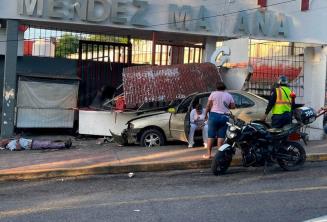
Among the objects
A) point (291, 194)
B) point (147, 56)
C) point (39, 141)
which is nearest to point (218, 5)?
point (147, 56)

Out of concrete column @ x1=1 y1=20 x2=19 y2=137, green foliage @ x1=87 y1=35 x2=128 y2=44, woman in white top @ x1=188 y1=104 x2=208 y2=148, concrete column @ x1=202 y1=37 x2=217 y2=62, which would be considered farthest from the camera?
green foliage @ x1=87 y1=35 x2=128 y2=44

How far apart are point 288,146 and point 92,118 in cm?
675

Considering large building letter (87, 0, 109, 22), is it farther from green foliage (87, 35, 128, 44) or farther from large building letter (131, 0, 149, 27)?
green foliage (87, 35, 128, 44)

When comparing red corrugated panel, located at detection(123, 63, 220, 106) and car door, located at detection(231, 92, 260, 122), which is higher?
red corrugated panel, located at detection(123, 63, 220, 106)

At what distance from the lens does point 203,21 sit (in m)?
15.0

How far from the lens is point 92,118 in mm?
14984

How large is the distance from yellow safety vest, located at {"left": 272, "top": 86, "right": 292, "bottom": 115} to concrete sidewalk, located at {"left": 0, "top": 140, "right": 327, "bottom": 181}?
1.29 m

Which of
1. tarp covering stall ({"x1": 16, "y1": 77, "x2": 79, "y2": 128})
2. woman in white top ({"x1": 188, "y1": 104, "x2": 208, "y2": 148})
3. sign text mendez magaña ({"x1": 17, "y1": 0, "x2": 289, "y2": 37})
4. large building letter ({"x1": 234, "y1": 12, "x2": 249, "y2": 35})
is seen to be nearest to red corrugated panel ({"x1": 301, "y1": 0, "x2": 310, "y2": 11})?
sign text mendez magaña ({"x1": 17, "y1": 0, "x2": 289, "y2": 37})

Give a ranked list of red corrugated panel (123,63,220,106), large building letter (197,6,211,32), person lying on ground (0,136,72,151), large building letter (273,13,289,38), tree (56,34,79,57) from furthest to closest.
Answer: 1. tree (56,34,79,57)
2. large building letter (273,13,289,38)
3. large building letter (197,6,211,32)
4. red corrugated panel (123,63,220,106)
5. person lying on ground (0,136,72,151)

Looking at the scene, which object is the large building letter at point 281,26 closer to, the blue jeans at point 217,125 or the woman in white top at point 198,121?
the woman in white top at point 198,121

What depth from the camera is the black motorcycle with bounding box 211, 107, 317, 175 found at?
31.0 ft

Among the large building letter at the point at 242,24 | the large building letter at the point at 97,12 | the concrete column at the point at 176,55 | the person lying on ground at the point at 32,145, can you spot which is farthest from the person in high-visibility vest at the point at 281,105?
the concrete column at the point at 176,55

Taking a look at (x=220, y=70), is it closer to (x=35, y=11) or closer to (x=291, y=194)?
(x=35, y=11)

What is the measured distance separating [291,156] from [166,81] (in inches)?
195
